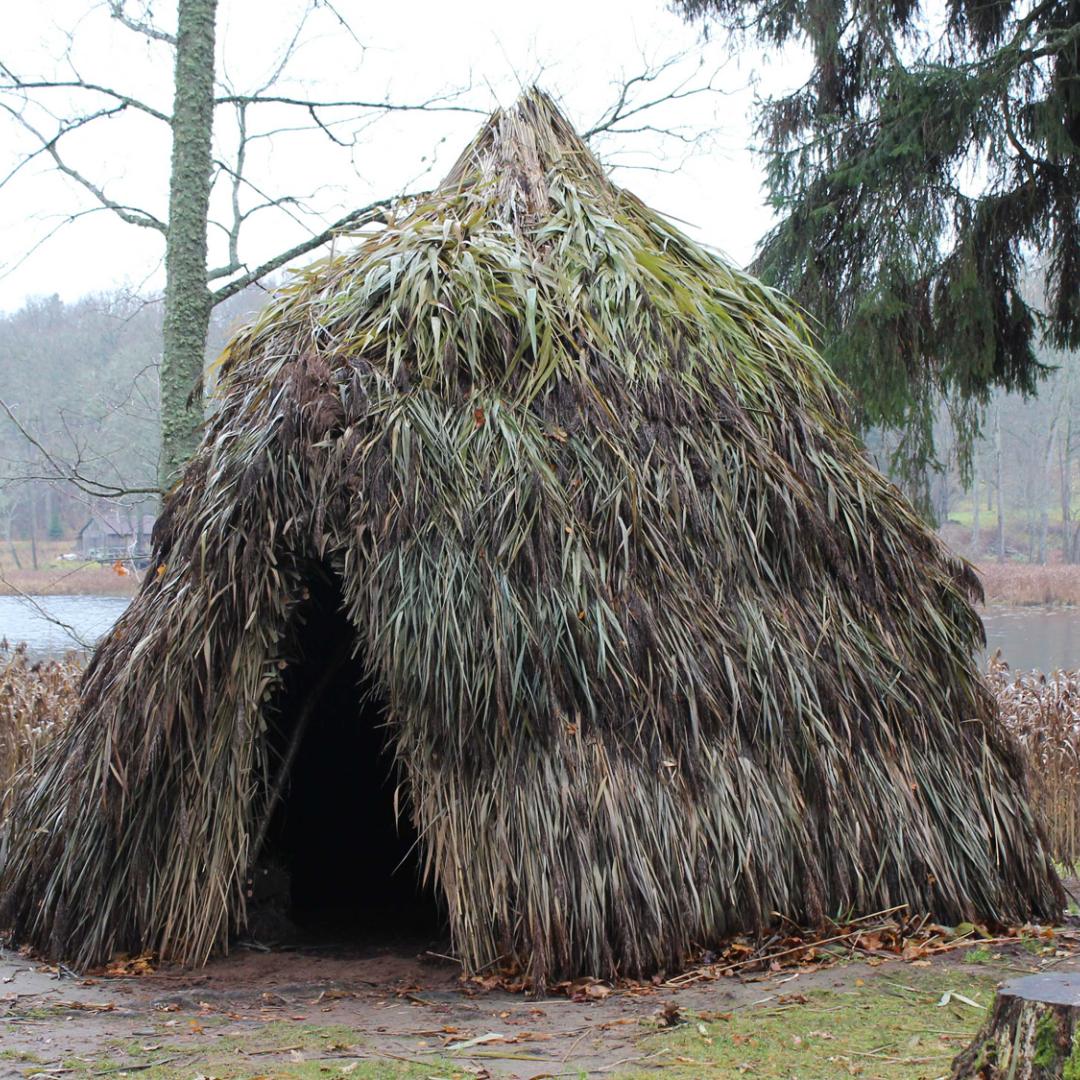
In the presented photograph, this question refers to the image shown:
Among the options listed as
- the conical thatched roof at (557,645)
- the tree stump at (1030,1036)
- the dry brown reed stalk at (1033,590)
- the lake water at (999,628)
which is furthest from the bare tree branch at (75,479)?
the dry brown reed stalk at (1033,590)

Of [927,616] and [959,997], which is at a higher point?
[927,616]

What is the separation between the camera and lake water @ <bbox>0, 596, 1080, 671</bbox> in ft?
66.3

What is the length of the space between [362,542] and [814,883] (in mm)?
2349

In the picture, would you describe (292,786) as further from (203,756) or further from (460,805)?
(460,805)

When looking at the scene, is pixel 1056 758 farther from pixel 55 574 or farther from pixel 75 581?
pixel 55 574

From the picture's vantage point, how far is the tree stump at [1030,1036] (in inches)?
102

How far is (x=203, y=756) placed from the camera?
197 inches

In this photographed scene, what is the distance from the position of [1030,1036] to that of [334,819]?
5.81 m

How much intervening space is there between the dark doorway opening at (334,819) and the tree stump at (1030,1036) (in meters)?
3.55

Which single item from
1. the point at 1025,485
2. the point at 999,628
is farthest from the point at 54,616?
the point at 1025,485

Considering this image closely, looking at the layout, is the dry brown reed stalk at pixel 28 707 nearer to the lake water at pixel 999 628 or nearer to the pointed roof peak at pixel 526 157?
the pointed roof peak at pixel 526 157

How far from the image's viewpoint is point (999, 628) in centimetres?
2486

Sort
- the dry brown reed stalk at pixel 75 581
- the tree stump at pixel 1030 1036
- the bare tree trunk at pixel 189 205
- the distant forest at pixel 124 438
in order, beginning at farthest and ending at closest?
the dry brown reed stalk at pixel 75 581 → the distant forest at pixel 124 438 → the bare tree trunk at pixel 189 205 → the tree stump at pixel 1030 1036

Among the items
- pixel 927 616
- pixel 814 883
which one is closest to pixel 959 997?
pixel 814 883
